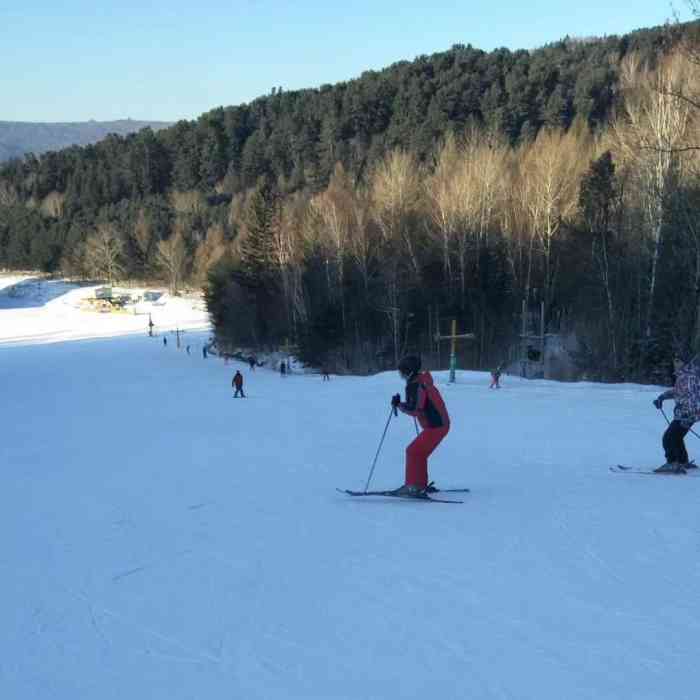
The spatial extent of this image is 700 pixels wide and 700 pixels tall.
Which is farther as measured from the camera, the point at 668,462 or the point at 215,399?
the point at 215,399

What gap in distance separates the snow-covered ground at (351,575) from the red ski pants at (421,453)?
328mm

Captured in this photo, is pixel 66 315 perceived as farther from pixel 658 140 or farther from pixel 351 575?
pixel 351 575

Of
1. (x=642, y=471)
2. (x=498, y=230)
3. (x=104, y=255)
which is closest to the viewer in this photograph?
(x=642, y=471)

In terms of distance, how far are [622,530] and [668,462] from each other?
2436mm

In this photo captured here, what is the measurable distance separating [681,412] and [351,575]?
4.32 m

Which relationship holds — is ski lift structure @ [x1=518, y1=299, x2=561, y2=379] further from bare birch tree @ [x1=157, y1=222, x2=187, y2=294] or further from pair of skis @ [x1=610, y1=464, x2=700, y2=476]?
bare birch tree @ [x1=157, y1=222, x2=187, y2=294]

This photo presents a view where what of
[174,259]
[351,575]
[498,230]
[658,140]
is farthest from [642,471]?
[174,259]

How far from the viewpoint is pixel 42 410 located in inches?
753

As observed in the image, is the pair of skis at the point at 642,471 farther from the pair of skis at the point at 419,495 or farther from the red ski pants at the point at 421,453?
the red ski pants at the point at 421,453

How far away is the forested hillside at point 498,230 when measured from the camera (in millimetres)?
21297

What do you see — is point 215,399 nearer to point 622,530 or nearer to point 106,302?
point 622,530

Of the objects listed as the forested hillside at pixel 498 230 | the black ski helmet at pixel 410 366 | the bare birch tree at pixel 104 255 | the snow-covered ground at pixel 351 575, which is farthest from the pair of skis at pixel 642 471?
the bare birch tree at pixel 104 255

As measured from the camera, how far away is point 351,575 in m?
4.49

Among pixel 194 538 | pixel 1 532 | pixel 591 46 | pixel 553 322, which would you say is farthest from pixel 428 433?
pixel 591 46
